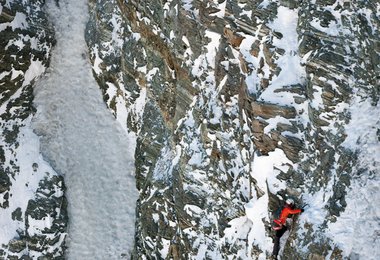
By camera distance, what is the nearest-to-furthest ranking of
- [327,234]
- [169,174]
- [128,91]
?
1. [327,234]
2. [169,174]
3. [128,91]

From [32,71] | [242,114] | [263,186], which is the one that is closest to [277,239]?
[263,186]

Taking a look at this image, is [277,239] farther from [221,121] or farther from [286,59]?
[286,59]

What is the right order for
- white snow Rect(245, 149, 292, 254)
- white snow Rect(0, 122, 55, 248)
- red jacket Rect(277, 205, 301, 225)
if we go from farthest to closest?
white snow Rect(0, 122, 55, 248), white snow Rect(245, 149, 292, 254), red jacket Rect(277, 205, 301, 225)

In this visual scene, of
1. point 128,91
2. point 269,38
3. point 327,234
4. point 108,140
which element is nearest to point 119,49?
point 128,91

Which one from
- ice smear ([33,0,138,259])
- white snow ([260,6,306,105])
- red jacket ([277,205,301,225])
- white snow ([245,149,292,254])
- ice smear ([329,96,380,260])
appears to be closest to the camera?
ice smear ([329,96,380,260])

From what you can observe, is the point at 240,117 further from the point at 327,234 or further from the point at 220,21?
the point at 327,234

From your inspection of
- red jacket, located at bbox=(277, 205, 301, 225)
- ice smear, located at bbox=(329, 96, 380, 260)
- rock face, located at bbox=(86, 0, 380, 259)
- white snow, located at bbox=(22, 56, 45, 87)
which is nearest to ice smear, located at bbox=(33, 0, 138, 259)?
white snow, located at bbox=(22, 56, 45, 87)

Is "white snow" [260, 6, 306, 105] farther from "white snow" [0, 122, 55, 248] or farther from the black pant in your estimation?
"white snow" [0, 122, 55, 248]

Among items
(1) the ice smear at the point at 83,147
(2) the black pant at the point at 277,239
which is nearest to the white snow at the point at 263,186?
(2) the black pant at the point at 277,239
